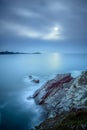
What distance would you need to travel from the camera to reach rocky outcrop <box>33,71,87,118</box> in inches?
1045

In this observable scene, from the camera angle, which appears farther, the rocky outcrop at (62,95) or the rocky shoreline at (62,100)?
the rocky outcrop at (62,95)

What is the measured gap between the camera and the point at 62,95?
103 ft

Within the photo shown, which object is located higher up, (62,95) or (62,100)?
(62,95)

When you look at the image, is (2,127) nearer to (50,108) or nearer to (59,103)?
(50,108)

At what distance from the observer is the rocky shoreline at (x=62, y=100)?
1992 cm

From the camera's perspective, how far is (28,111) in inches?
1192

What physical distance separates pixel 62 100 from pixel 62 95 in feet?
7.01

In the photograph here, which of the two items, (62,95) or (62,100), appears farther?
(62,95)

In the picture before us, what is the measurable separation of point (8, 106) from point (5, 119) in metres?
6.37

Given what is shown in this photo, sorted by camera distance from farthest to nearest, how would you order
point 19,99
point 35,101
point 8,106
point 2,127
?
point 19,99 → point 35,101 → point 8,106 → point 2,127

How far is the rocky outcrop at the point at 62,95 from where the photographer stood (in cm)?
2654

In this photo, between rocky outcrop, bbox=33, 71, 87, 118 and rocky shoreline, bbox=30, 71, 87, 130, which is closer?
rocky shoreline, bbox=30, 71, 87, 130

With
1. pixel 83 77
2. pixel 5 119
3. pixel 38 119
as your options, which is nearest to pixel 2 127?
pixel 5 119

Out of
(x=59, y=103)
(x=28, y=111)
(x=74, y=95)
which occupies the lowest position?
(x=28, y=111)
